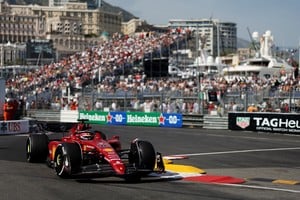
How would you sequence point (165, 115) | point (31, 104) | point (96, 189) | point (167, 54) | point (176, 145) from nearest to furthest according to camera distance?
point (96, 189) → point (176, 145) → point (165, 115) → point (31, 104) → point (167, 54)

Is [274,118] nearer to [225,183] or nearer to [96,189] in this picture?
[225,183]

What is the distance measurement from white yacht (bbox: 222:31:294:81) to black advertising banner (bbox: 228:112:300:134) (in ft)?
98.6

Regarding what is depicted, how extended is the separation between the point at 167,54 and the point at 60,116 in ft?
81.9

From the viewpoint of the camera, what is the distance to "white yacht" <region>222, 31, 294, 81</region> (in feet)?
221

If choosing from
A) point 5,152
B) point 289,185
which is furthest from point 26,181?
point 5,152

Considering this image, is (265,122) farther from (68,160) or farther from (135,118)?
(68,160)

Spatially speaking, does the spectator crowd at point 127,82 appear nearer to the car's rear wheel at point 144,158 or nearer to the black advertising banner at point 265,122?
the black advertising banner at point 265,122

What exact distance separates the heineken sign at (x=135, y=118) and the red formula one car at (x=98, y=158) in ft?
69.7

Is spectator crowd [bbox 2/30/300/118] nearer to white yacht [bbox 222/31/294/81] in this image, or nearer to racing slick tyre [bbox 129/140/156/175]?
white yacht [bbox 222/31/294/81]

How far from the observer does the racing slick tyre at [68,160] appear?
37.7ft

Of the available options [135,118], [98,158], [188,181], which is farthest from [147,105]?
[188,181]

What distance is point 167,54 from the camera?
64.0 m

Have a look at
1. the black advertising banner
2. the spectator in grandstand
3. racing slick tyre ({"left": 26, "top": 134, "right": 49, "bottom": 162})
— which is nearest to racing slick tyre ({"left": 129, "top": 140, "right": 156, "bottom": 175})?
racing slick tyre ({"left": 26, "top": 134, "right": 49, "bottom": 162})

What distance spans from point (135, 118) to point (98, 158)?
24430mm
